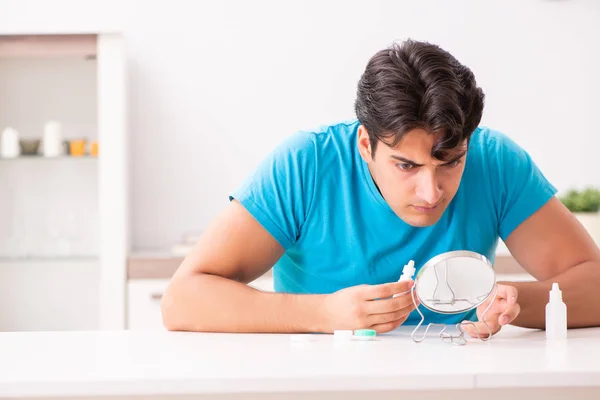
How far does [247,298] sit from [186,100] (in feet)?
7.23

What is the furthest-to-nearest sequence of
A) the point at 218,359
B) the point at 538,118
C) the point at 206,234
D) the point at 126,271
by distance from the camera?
1. the point at 538,118
2. the point at 126,271
3. the point at 206,234
4. the point at 218,359

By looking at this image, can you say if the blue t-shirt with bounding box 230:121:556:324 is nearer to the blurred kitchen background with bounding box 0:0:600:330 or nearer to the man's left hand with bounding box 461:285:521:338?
the man's left hand with bounding box 461:285:521:338

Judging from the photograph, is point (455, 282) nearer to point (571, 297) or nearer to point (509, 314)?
Result: point (509, 314)

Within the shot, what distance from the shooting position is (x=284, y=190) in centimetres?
183

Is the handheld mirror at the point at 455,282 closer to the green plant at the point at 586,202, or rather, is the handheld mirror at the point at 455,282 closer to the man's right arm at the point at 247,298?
the man's right arm at the point at 247,298

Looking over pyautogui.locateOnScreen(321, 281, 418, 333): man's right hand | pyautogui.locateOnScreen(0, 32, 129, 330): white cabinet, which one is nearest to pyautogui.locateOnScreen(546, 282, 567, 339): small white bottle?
pyautogui.locateOnScreen(321, 281, 418, 333): man's right hand

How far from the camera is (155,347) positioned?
1450 millimetres

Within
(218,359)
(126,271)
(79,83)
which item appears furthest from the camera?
(79,83)

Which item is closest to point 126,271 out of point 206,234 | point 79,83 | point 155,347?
point 79,83

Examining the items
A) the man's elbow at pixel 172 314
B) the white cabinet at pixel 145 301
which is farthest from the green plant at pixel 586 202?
the man's elbow at pixel 172 314

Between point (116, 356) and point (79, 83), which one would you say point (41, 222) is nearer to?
point (79, 83)

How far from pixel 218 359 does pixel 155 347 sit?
185 millimetres

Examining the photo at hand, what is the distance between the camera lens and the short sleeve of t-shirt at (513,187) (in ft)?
6.17

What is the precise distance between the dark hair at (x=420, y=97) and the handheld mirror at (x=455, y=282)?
0.23 meters
